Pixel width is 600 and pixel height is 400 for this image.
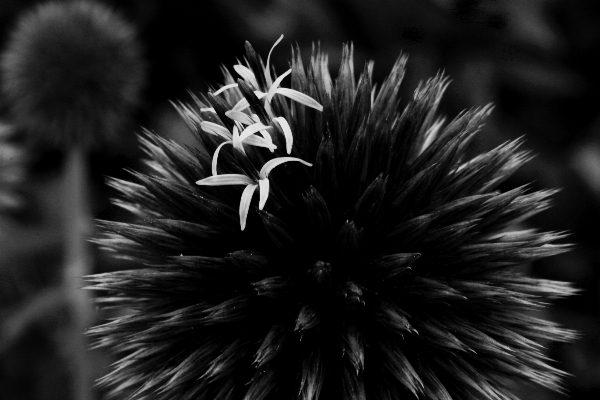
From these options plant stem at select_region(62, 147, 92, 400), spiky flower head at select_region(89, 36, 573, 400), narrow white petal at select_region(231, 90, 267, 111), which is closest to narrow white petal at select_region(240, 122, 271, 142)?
spiky flower head at select_region(89, 36, 573, 400)

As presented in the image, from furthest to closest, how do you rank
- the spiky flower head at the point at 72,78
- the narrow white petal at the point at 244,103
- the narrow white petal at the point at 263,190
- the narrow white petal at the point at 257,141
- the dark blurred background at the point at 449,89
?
the dark blurred background at the point at 449,89 → the spiky flower head at the point at 72,78 → the narrow white petal at the point at 244,103 → the narrow white petal at the point at 257,141 → the narrow white petal at the point at 263,190

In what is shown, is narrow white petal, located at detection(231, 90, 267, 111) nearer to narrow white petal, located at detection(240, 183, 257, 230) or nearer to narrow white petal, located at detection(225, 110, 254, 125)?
narrow white petal, located at detection(225, 110, 254, 125)

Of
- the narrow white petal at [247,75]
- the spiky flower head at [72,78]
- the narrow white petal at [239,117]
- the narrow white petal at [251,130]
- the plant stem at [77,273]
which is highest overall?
the spiky flower head at [72,78]

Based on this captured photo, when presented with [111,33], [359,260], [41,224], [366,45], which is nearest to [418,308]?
[359,260]

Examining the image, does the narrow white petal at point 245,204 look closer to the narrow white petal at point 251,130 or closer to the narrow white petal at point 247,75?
the narrow white petal at point 251,130

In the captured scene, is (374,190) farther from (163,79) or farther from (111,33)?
(163,79)

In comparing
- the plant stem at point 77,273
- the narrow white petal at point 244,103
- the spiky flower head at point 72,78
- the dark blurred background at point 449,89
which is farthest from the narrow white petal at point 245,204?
the dark blurred background at point 449,89
